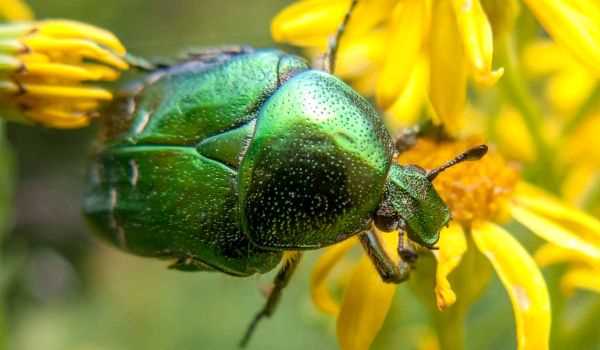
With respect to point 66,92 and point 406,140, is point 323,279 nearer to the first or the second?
point 406,140

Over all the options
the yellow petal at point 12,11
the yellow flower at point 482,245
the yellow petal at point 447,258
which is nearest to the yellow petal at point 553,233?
the yellow flower at point 482,245

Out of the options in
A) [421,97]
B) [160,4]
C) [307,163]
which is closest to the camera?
[307,163]

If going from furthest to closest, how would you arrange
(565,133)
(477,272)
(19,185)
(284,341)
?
1. (19,185)
2. (284,341)
3. (565,133)
4. (477,272)

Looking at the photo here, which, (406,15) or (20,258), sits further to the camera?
(20,258)

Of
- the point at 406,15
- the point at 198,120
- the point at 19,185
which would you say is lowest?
the point at 19,185

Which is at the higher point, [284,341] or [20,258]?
[20,258]

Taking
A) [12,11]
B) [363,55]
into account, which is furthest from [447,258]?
[12,11]

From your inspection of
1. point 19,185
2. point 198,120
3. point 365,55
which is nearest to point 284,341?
point 365,55

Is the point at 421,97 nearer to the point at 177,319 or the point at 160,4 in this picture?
the point at 177,319
